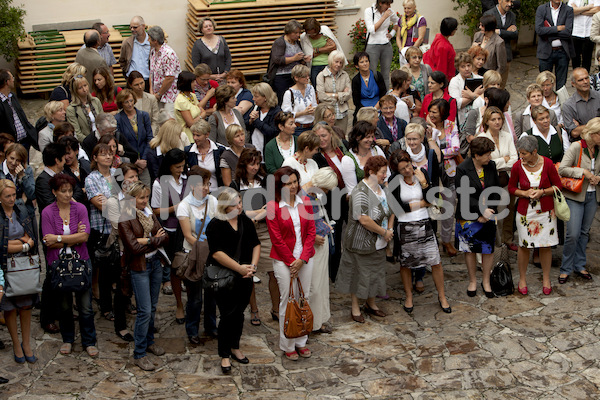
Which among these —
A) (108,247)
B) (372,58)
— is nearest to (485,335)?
(108,247)

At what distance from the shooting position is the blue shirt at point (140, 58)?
40.9 ft

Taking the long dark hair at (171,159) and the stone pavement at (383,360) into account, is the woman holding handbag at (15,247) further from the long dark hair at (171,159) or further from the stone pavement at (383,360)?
the long dark hair at (171,159)

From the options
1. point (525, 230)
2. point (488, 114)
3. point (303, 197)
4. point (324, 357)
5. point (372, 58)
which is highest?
point (372, 58)

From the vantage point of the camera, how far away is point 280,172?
7.66 meters

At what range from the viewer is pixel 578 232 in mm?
9289

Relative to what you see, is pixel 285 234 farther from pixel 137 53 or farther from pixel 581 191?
pixel 137 53

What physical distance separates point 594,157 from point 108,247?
5.49 metres

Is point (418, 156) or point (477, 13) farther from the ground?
point (477, 13)

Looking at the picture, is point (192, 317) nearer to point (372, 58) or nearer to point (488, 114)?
point (488, 114)

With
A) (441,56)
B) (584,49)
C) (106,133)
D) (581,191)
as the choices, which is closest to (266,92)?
(106,133)

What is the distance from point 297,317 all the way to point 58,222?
2.41 meters

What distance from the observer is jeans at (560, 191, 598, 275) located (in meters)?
9.20

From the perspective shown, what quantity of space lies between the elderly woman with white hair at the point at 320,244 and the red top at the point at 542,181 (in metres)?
2.08

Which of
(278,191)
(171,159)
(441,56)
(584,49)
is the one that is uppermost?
(584,49)
